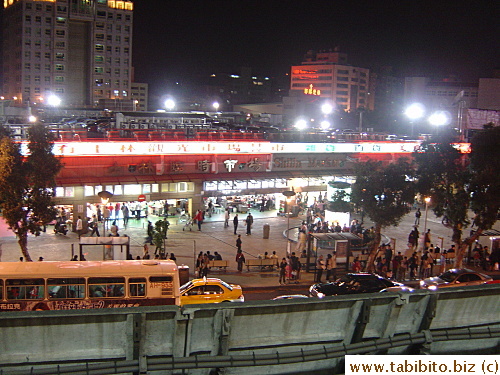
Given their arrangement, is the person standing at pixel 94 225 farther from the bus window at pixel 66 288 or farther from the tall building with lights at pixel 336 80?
the tall building with lights at pixel 336 80

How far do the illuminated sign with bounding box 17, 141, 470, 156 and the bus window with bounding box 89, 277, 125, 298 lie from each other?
1244 centimetres

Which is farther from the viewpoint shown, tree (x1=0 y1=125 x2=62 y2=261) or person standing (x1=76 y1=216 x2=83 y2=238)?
person standing (x1=76 y1=216 x2=83 y2=238)

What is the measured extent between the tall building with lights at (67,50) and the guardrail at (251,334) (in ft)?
306

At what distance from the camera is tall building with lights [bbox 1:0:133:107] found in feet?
326

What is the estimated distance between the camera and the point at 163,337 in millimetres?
6086

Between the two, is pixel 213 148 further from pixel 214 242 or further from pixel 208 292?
pixel 208 292

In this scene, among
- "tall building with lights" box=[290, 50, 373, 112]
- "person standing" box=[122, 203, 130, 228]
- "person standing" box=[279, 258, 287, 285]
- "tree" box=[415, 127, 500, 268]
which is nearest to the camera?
"person standing" box=[279, 258, 287, 285]

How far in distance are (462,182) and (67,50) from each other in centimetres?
9294

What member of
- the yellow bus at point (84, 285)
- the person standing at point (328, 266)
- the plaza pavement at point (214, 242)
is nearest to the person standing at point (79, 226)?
the plaza pavement at point (214, 242)

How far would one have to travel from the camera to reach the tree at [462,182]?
73.9 ft

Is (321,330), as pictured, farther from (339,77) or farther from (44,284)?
(339,77)

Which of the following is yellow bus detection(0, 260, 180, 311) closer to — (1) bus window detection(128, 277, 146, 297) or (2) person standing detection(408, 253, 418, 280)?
(1) bus window detection(128, 277, 146, 297)

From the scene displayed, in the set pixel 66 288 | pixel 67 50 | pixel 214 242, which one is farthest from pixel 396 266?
pixel 67 50

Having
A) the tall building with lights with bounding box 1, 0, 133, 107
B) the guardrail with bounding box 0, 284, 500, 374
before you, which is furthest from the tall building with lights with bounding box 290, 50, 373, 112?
the guardrail with bounding box 0, 284, 500, 374
